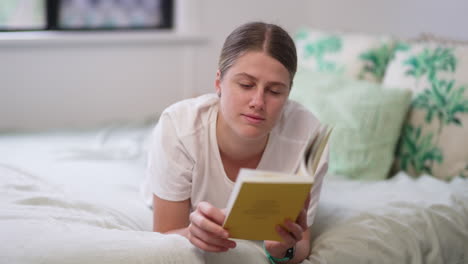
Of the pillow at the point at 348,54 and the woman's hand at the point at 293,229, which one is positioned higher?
the pillow at the point at 348,54

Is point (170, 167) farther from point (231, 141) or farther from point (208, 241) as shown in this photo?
point (208, 241)

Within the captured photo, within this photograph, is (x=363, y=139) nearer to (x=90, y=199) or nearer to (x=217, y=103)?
(x=217, y=103)

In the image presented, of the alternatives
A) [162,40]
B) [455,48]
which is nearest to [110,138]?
[162,40]

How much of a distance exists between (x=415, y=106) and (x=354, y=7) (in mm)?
984

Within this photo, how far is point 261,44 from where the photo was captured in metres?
1.18

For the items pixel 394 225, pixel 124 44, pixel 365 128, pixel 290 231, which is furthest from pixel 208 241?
pixel 124 44

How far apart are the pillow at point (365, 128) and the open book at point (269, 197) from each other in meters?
0.94

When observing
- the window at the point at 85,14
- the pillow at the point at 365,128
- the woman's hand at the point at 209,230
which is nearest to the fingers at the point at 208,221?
the woman's hand at the point at 209,230

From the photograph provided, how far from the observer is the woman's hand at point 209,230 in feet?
3.29

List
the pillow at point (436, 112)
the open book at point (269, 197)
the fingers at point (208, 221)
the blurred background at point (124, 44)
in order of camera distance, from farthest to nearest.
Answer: the blurred background at point (124, 44)
the pillow at point (436, 112)
the fingers at point (208, 221)
the open book at point (269, 197)

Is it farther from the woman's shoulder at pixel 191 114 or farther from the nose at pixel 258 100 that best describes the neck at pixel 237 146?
the nose at pixel 258 100

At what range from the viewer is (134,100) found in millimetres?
2887

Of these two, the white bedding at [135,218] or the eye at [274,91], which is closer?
the white bedding at [135,218]

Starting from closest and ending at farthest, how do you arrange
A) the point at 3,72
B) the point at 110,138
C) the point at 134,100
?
1. the point at 110,138
2. the point at 3,72
3. the point at 134,100
